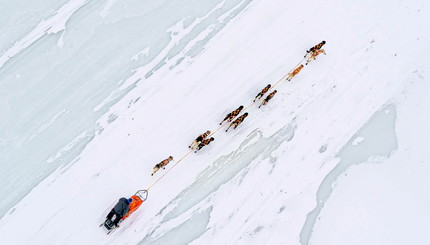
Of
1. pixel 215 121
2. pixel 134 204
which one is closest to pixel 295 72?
pixel 215 121

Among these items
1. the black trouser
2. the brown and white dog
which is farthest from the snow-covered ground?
the black trouser

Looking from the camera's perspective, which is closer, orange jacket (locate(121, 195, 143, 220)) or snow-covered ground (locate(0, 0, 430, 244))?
orange jacket (locate(121, 195, 143, 220))

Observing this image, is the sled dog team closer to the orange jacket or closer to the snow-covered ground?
the orange jacket

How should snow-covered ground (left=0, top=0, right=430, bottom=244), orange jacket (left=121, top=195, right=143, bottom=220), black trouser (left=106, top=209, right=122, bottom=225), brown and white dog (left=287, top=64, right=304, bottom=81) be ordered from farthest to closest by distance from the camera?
brown and white dog (left=287, top=64, right=304, bottom=81) → snow-covered ground (left=0, top=0, right=430, bottom=244) → orange jacket (left=121, top=195, right=143, bottom=220) → black trouser (left=106, top=209, right=122, bottom=225)

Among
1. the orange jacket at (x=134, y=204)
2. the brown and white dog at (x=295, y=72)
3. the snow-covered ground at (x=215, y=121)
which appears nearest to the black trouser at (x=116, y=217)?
the orange jacket at (x=134, y=204)

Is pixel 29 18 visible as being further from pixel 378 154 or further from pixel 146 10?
pixel 378 154

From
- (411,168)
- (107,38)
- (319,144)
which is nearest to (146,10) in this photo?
(107,38)

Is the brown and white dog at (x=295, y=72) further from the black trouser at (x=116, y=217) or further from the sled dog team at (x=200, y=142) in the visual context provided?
the black trouser at (x=116, y=217)

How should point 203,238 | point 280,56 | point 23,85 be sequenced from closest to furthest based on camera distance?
point 203,238 < point 23,85 < point 280,56

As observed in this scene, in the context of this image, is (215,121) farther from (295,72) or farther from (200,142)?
(295,72)
